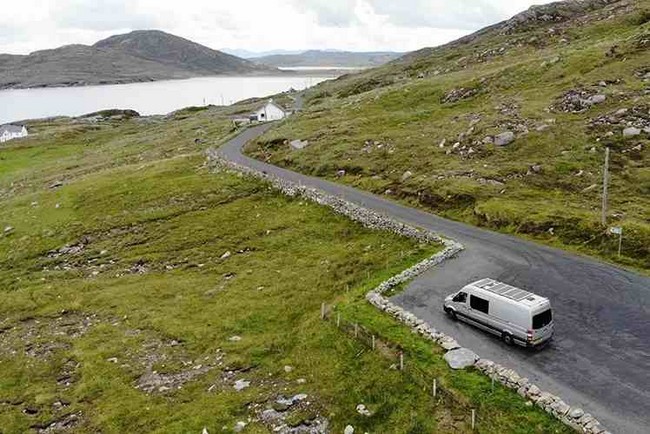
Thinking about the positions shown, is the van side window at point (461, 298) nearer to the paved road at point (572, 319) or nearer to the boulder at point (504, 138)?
the paved road at point (572, 319)

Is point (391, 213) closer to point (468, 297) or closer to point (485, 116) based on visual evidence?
point (468, 297)

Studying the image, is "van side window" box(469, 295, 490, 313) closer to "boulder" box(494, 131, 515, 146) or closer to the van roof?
the van roof

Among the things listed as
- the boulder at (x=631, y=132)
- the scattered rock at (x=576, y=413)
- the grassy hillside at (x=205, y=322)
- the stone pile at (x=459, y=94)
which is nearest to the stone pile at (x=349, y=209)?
the grassy hillside at (x=205, y=322)

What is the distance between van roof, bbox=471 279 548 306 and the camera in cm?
2521

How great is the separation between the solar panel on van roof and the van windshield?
1200 mm

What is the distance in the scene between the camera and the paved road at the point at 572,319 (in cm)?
2127

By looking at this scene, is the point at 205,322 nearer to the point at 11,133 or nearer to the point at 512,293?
the point at 512,293

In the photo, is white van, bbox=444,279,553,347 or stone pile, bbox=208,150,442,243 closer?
white van, bbox=444,279,553,347

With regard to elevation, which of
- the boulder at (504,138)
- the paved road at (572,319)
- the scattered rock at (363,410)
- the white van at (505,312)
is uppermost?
the boulder at (504,138)

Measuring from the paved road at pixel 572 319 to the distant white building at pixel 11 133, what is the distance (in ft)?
555

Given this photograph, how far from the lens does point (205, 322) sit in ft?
110

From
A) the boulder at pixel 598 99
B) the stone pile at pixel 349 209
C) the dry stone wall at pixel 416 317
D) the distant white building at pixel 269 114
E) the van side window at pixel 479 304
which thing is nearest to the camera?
the dry stone wall at pixel 416 317

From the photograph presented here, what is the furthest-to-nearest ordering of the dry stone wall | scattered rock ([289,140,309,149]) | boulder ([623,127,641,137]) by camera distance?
scattered rock ([289,140,309,149]), boulder ([623,127,641,137]), the dry stone wall

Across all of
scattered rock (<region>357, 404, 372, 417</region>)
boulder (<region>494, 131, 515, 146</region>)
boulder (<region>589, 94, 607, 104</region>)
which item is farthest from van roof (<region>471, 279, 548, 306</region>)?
boulder (<region>589, 94, 607, 104</region>)
